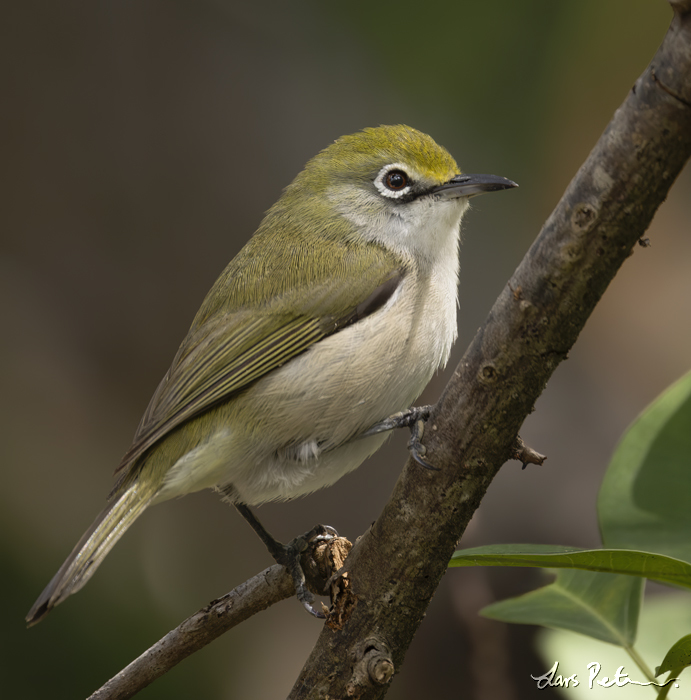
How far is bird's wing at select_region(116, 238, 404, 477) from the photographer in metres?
2.52

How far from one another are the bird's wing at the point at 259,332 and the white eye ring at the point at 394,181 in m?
0.40

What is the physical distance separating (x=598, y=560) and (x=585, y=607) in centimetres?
56

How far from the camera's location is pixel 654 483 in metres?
2.04

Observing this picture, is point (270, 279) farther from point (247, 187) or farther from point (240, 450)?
point (247, 187)

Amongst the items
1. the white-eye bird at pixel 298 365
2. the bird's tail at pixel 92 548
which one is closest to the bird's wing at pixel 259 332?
the white-eye bird at pixel 298 365

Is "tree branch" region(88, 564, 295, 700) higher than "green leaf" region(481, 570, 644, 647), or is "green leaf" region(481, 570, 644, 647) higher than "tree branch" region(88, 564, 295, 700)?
"green leaf" region(481, 570, 644, 647)

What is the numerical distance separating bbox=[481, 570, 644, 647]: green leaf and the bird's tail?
3.81 ft

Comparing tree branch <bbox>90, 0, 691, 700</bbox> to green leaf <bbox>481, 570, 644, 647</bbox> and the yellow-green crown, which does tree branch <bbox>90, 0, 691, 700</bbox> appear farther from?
the yellow-green crown

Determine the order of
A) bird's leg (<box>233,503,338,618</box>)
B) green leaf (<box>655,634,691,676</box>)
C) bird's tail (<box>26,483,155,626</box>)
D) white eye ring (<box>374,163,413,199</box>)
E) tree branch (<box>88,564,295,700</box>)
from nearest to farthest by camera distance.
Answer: green leaf (<box>655,634,691,676</box>) < tree branch (<box>88,564,295,700</box>) < bird's tail (<box>26,483,155,626</box>) < bird's leg (<box>233,503,338,618</box>) < white eye ring (<box>374,163,413,199</box>)

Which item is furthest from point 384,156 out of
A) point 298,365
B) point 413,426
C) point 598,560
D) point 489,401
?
point 598,560

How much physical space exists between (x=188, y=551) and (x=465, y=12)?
3.80 meters

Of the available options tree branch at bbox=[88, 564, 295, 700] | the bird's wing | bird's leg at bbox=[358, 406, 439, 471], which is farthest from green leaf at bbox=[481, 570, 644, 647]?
the bird's wing

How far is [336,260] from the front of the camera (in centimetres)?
273

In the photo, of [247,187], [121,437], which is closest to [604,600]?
[121,437]
